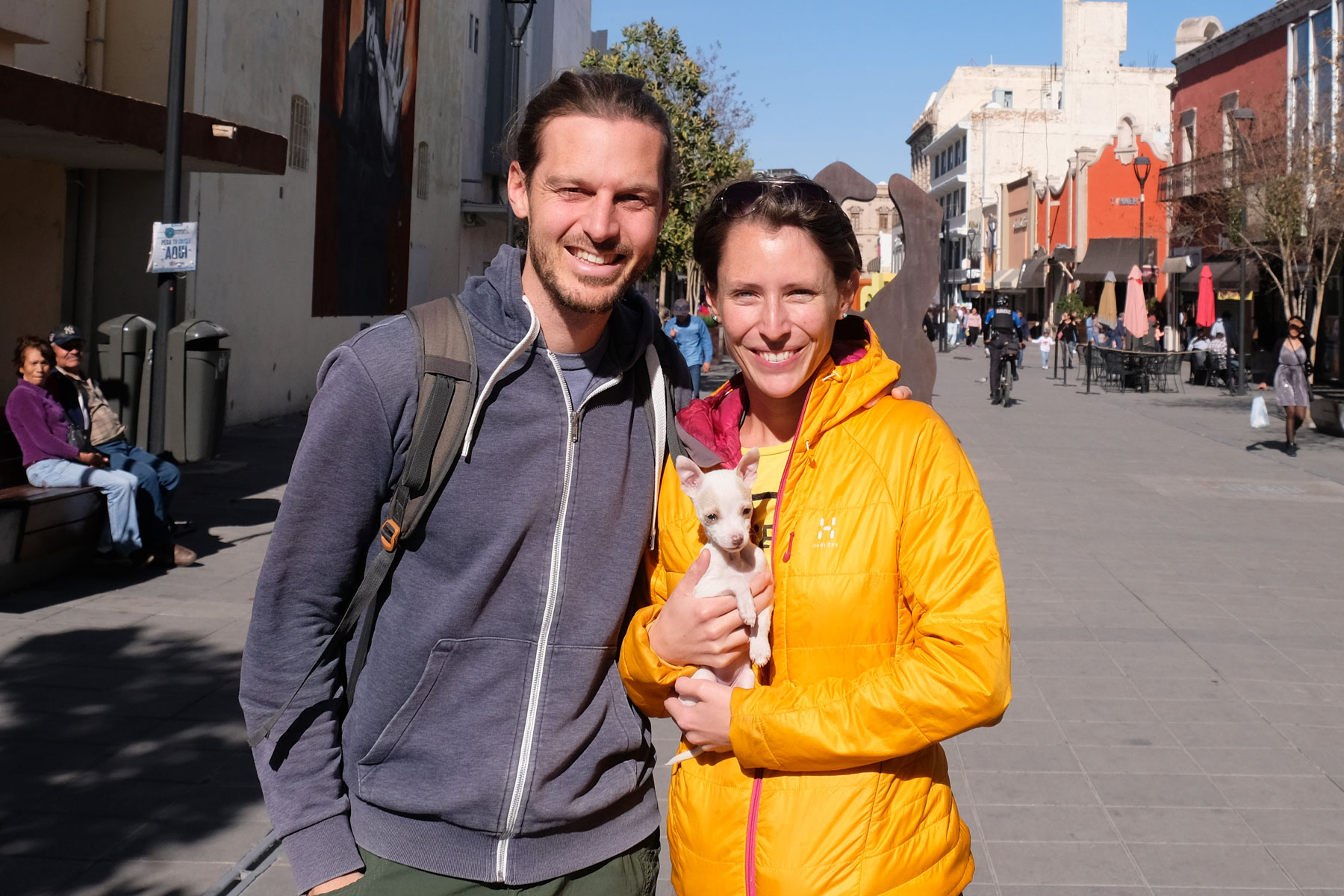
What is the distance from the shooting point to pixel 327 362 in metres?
2.35

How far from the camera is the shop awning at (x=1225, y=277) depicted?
114 ft

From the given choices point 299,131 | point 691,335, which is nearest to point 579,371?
point 691,335

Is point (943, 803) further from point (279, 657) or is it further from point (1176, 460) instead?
point (1176, 460)

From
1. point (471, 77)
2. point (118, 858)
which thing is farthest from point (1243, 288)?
point (118, 858)

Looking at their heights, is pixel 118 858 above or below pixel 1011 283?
below

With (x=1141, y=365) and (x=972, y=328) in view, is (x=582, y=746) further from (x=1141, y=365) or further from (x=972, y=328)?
(x=972, y=328)

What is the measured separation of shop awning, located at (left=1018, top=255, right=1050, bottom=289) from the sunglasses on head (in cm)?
6557

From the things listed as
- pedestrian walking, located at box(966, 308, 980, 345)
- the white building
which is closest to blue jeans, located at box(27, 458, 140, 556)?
pedestrian walking, located at box(966, 308, 980, 345)

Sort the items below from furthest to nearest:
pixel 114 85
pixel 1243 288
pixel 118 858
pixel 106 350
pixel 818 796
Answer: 1. pixel 1243 288
2. pixel 114 85
3. pixel 106 350
4. pixel 118 858
5. pixel 818 796

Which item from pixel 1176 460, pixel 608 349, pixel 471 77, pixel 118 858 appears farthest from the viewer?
pixel 471 77

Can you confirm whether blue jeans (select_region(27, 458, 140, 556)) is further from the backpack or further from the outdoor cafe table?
the outdoor cafe table

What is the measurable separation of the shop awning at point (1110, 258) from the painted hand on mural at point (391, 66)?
3801cm

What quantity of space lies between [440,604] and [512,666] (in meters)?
0.18

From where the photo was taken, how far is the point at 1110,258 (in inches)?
2258
